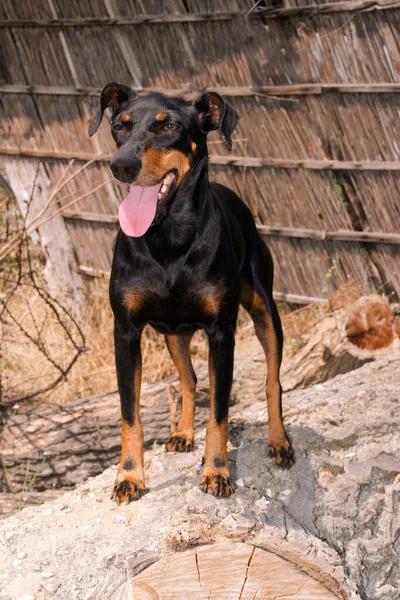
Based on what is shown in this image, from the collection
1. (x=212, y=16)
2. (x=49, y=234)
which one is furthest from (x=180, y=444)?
(x=49, y=234)

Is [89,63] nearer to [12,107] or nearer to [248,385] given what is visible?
[12,107]

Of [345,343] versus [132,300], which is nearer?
[132,300]

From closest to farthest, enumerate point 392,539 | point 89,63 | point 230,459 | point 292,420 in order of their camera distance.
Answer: point 392,539 < point 230,459 < point 292,420 < point 89,63

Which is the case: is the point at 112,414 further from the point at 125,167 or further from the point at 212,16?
the point at 212,16

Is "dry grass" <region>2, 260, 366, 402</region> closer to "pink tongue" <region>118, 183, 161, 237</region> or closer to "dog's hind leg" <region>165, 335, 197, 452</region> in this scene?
"dog's hind leg" <region>165, 335, 197, 452</region>

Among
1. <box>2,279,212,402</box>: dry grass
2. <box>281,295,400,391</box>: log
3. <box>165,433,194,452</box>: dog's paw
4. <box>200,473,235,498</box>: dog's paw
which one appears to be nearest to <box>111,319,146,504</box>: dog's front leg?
<box>200,473,235,498</box>: dog's paw

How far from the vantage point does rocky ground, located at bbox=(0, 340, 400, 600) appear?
3109mm

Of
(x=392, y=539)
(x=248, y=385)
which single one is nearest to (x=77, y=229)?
(x=248, y=385)

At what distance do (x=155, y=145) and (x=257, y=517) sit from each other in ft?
5.41

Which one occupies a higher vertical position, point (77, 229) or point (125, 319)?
point (77, 229)

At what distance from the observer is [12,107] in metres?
7.95

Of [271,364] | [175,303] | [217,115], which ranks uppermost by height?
[217,115]

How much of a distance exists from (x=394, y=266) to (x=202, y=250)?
3.42 metres

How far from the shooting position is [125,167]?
10.9ft
